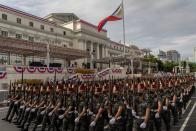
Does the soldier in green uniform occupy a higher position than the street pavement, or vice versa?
the soldier in green uniform

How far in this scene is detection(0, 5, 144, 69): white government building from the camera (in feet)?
115

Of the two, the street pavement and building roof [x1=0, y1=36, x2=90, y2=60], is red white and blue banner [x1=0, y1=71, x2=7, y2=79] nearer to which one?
building roof [x1=0, y1=36, x2=90, y2=60]

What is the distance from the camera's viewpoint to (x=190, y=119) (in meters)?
12.6

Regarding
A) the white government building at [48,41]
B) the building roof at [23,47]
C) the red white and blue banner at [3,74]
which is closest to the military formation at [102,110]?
the red white and blue banner at [3,74]

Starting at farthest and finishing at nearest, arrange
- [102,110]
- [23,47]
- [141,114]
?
[23,47]
[102,110]
[141,114]

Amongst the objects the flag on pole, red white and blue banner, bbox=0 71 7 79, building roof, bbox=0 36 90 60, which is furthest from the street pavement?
building roof, bbox=0 36 90 60

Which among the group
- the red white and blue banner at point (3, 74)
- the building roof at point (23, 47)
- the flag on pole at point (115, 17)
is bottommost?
the red white and blue banner at point (3, 74)

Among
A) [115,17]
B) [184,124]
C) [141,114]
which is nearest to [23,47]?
[115,17]

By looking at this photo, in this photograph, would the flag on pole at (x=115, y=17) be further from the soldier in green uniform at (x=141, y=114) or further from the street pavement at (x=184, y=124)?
the soldier in green uniform at (x=141, y=114)

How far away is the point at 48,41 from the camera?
5625 centimetres

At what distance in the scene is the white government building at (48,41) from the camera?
1377 inches

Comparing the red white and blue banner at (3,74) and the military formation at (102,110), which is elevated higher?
the red white and blue banner at (3,74)

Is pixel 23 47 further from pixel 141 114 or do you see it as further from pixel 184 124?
pixel 141 114

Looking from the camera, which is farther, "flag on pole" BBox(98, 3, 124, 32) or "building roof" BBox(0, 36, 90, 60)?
"building roof" BBox(0, 36, 90, 60)
